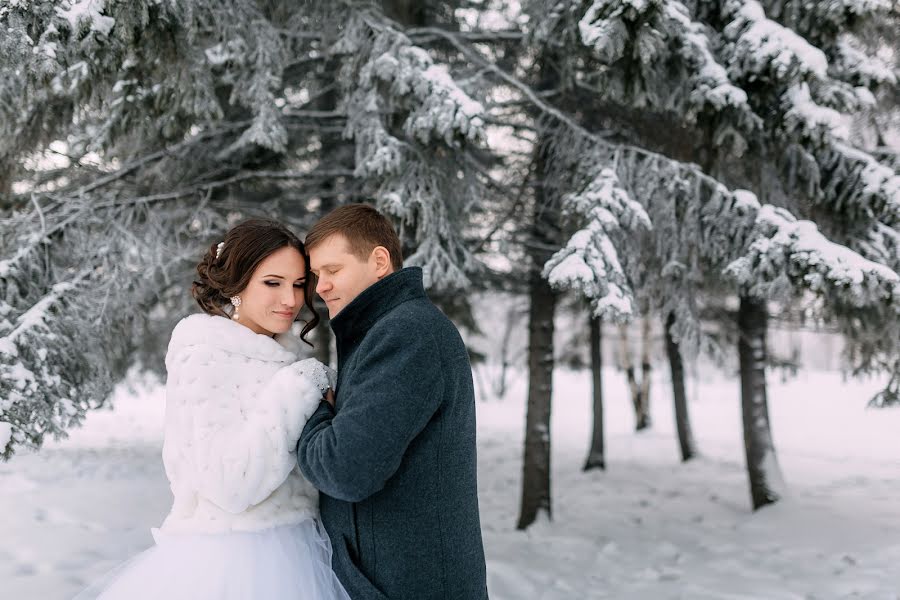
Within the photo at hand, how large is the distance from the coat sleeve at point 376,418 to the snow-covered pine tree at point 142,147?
2.51 m

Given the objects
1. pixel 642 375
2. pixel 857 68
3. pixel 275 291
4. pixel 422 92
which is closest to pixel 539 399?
pixel 422 92

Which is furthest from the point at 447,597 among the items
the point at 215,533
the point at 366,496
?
the point at 215,533

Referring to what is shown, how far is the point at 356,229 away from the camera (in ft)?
6.70

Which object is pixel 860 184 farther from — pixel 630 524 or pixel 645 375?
pixel 645 375

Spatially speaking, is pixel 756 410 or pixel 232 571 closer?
pixel 232 571

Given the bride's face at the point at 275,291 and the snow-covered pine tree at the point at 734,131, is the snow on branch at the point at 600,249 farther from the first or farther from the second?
the bride's face at the point at 275,291

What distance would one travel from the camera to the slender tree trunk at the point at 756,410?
716 centimetres

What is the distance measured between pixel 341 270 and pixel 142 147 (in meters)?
4.32

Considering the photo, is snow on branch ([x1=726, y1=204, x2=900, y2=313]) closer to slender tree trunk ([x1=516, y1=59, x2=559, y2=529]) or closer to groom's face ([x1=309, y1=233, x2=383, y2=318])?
groom's face ([x1=309, y1=233, x2=383, y2=318])

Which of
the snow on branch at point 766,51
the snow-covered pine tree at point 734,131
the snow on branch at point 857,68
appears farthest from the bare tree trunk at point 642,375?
the snow on branch at point 766,51

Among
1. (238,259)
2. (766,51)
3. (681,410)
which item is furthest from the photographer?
(681,410)

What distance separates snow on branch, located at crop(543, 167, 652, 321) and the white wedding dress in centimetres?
227

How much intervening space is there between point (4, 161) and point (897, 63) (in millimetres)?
8369

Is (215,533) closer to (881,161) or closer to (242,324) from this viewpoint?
(242,324)
